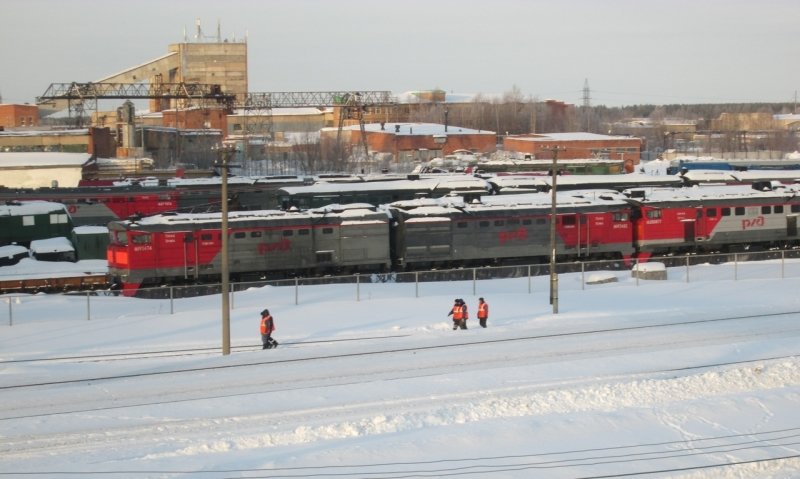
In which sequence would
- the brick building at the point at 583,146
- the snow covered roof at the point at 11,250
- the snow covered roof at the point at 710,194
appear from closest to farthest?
the snow covered roof at the point at 11,250 < the snow covered roof at the point at 710,194 < the brick building at the point at 583,146

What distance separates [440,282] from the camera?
3428cm

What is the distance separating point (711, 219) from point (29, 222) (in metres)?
32.5

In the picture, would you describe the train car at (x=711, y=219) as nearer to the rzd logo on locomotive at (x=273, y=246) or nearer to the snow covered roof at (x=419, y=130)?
the rzd logo on locomotive at (x=273, y=246)

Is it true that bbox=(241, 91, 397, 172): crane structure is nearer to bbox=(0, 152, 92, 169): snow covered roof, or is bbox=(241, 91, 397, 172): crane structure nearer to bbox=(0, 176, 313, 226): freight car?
bbox=(0, 152, 92, 169): snow covered roof

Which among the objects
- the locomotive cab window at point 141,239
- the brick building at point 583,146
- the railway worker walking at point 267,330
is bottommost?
the railway worker walking at point 267,330

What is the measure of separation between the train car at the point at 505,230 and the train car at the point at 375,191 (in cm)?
738

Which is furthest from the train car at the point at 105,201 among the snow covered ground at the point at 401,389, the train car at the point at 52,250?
the snow covered ground at the point at 401,389

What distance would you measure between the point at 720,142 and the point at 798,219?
85.2 metres

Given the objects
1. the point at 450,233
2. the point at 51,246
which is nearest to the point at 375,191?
the point at 450,233

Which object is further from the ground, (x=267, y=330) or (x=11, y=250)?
(x=11, y=250)

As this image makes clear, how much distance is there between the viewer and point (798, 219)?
41906 mm

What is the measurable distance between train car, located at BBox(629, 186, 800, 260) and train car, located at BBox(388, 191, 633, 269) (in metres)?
0.96

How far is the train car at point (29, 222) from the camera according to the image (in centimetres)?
4231

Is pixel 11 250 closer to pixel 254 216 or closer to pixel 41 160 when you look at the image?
pixel 254 216
